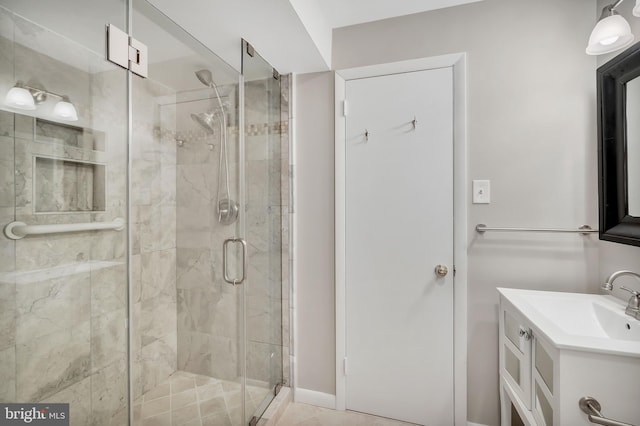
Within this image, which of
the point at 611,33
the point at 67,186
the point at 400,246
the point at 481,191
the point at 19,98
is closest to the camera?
the point at 19,98

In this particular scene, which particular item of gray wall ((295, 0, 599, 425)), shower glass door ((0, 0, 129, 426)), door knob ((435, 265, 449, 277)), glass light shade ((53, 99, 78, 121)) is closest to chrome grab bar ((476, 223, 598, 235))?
gray wall ((295, 0, 599, 425))

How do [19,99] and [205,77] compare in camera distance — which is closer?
[19,99]

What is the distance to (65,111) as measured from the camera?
857 mm

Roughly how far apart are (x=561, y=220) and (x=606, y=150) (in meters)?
0.38

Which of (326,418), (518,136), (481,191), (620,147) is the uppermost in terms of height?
(518,136)

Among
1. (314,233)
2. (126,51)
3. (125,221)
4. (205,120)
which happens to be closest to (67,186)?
(125,221)

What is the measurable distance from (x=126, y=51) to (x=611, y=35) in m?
1.81

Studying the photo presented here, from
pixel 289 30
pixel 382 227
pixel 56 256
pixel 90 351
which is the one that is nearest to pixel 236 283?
pixel 90 351

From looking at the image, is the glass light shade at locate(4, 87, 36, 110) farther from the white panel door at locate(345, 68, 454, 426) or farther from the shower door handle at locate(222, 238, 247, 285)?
the white panel door at locate(345, 68, 454, 426)

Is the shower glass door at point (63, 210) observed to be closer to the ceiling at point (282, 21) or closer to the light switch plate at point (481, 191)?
the ceiling at point (282, 21)

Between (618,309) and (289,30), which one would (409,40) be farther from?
(618,309)

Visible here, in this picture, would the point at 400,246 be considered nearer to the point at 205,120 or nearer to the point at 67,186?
the point at 205,120

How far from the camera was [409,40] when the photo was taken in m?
1.74

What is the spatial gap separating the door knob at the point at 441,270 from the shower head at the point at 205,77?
1527mm
